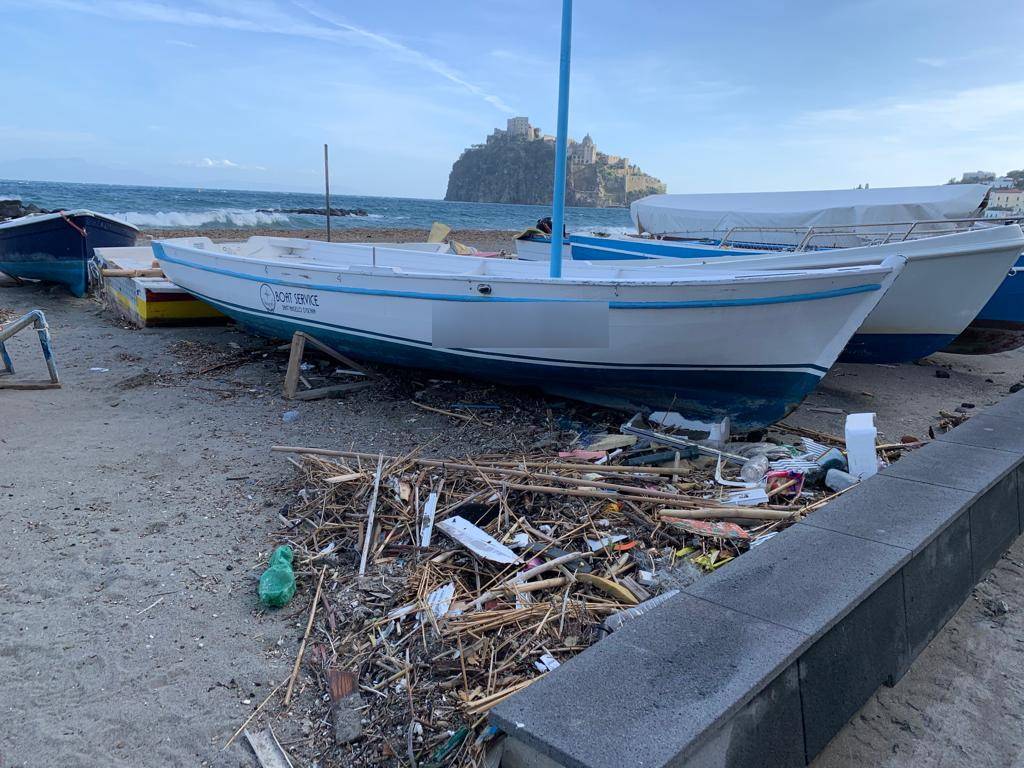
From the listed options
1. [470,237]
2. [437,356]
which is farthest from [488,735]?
[470,237]

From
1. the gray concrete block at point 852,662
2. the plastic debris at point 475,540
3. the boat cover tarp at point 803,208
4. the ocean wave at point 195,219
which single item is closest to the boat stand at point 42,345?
the plastic debris at point 475,540

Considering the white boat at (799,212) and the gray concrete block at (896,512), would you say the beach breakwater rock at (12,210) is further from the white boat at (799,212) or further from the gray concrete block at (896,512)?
the gray concrete block at (896,512)

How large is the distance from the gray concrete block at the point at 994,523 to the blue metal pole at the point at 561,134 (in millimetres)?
3490

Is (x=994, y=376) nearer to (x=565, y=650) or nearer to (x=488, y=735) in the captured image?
(x=565, y=650)

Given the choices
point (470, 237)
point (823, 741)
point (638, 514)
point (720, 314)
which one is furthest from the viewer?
point (470, 237)

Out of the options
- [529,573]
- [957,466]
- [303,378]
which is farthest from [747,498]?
[303,378]

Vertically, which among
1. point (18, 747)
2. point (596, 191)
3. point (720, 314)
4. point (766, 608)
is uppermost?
point (596, 191)

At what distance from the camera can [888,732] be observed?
8.35 ft

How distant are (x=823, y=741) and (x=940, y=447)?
113 inches

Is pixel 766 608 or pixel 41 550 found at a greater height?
pixel 766 608

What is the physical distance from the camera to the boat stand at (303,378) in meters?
6.73

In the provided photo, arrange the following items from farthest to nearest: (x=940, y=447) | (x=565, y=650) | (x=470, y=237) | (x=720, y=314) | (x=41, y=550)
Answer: (x=470, y=237) → (x=720, y=314) → (x=940, y=447) → (x=41, y=550) → (x=565, y=650)

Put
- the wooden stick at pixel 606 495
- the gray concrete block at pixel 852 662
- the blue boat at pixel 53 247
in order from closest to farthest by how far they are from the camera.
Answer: the gray concrete block at pixel 852 662
the wooden stick at pixel 606 495
the blue boat at pixel 53 247

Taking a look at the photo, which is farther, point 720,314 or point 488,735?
point 720,314
